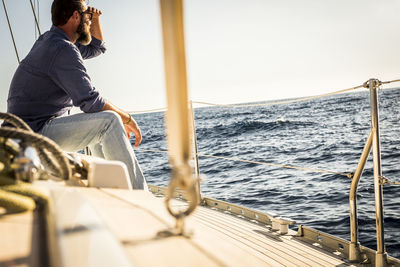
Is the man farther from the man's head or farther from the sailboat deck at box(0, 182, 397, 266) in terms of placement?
the sailboat deck at box(0, 182, 397, 266)

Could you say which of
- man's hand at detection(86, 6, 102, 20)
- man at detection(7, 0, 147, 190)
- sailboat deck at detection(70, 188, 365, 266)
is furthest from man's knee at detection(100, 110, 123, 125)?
man's hand at detection(86, 6, 102, 20)

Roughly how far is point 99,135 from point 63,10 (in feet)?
1.98

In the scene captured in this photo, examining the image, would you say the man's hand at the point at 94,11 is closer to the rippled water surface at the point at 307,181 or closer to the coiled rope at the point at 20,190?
the rippled water surface at the point at 307,181

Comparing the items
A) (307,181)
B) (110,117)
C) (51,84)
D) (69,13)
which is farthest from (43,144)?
(307,181)

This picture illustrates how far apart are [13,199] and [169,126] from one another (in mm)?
324

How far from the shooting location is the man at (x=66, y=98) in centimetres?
142

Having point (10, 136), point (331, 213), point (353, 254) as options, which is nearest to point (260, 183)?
point (331, 213)

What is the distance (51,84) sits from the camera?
160 cm

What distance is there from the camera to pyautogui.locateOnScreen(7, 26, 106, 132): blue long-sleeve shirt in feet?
4.84

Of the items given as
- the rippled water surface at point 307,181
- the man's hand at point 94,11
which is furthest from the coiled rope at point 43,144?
the man's hand at point 94,11

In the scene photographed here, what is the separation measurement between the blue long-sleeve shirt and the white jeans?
6 centimetres

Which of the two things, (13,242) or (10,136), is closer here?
(13,242)

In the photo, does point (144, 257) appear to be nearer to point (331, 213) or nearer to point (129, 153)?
point (129, 153)

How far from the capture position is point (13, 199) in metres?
0.60
